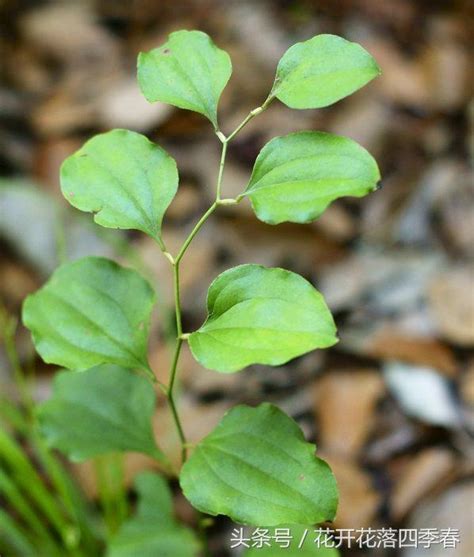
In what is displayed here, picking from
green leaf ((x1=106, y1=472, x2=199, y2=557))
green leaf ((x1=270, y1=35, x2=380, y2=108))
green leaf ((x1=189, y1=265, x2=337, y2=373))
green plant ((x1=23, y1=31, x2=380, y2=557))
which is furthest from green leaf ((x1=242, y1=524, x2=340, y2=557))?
→ green leaf ((x1=270, y1=35, x2=380, y2=108))

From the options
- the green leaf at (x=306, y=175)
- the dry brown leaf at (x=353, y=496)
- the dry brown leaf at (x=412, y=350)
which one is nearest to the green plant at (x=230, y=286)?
the green leaf at (x=306, y=175)

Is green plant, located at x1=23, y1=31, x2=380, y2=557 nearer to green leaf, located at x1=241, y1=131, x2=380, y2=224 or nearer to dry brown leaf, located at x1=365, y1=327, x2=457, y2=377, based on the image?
green leaf, located at x1=241, y1=131, x2=380, y2=224

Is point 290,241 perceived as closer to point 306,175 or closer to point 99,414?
point 99,414

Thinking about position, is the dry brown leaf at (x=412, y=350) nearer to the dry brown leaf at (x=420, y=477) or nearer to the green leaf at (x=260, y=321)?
the dry brown leaf at (x=420, y=477)

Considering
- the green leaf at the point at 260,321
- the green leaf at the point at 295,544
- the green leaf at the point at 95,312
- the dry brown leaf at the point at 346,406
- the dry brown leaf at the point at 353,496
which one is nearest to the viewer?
the green leaf at the point at 260,321

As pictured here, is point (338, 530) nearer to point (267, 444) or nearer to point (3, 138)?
→ point (267, 444)

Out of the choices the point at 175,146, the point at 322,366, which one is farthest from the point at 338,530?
the point at 175,146
